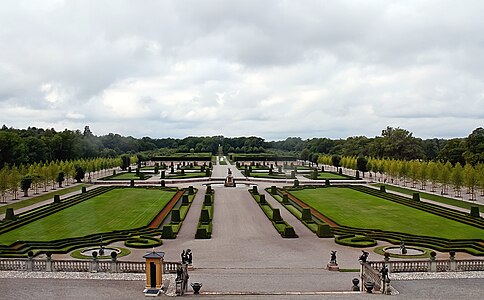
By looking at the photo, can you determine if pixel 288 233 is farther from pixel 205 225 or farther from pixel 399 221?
pixel 399 221

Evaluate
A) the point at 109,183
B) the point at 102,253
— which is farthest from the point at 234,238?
the point at 109,183

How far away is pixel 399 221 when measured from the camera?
34.6 metres

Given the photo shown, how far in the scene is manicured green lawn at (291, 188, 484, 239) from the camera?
100 feet

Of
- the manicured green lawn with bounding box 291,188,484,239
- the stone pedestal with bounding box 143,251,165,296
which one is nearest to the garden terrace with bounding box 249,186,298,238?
the manicured green lawn with bounding box 291,188,484,239

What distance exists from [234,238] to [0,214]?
67.7ft

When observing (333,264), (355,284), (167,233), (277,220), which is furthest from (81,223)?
(355,284)

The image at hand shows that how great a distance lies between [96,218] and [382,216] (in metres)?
21.4

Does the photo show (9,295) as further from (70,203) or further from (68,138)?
(68,138)

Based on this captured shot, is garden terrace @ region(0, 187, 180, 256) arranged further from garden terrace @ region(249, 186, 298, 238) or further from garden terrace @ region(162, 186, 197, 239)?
garden terrace @ region(249, 186, 298, 238)

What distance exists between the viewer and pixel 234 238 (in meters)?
29.4

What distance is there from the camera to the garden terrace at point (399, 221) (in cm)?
2737

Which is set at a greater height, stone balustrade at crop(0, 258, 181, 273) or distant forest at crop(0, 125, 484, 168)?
distant forest at crop(0, 125, 484, 168)

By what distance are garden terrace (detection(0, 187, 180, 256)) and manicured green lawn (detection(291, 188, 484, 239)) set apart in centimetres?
1398

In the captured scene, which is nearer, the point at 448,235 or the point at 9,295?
the point at 9,295
